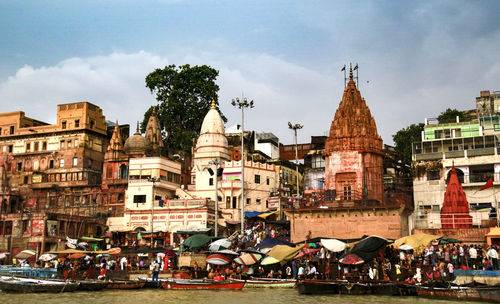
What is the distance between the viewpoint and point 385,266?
30047 millimetres

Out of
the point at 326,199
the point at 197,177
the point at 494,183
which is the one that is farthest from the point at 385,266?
the point at 197,177

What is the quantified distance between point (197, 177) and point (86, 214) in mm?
10715

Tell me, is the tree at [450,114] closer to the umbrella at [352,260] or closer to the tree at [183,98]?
the tree at [183,98]

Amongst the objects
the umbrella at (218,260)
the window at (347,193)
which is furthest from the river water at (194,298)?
the window at (347,193)

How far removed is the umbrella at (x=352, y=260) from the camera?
1132 inches

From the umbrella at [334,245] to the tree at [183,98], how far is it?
32.0 meters

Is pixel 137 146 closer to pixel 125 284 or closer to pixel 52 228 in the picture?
pixel 52 228

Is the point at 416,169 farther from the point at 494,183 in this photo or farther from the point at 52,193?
the point at 52,193

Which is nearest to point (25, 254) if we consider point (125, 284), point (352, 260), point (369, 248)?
point (125, 284)

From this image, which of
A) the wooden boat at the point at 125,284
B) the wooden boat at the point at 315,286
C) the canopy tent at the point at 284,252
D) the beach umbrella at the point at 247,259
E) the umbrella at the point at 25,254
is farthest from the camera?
the umbrella at the point at 25,254

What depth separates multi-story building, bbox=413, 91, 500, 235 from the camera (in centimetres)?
4187

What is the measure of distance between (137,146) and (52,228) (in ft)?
44.5

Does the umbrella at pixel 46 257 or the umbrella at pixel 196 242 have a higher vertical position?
the umbrella at pixel 196 242

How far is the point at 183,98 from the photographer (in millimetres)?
62656
